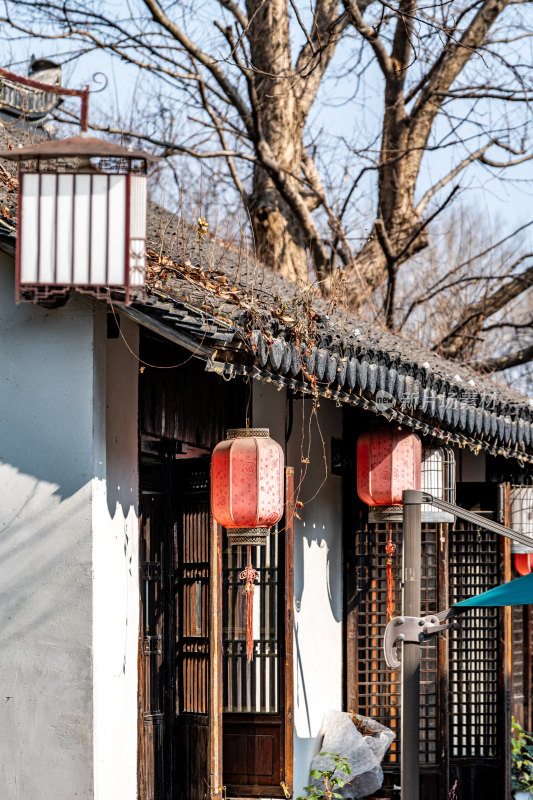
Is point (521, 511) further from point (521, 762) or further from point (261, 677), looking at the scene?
point (261, 677)

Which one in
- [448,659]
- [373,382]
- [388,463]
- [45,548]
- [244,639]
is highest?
[373,382]

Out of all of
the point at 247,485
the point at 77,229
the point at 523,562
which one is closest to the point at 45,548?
the point at 247,485

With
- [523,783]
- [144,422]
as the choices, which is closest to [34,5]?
[144,422]

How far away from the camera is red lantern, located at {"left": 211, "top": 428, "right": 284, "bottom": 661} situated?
7.14 m

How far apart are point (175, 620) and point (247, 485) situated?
5.39ft

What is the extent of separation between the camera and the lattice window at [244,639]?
8.73 metres

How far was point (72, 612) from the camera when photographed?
624cm

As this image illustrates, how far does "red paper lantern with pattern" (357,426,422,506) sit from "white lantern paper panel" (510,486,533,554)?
2714mm

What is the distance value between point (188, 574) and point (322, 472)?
7.32 ft

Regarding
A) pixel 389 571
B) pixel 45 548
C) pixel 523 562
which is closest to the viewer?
pixel 45 548

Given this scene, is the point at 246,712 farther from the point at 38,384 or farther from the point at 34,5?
the point at 34,5

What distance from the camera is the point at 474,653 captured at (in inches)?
443

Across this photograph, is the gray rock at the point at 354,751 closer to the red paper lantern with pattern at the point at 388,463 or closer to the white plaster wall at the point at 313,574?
the white plaster wall at the point at 313,574

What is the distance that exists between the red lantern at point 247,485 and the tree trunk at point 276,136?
814cm
